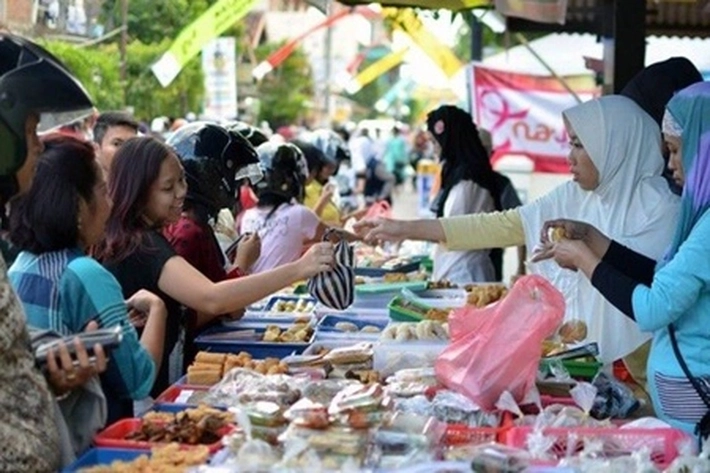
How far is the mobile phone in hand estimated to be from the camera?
322 centimetres

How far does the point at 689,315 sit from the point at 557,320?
53 cm

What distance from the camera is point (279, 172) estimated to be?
25.5ft

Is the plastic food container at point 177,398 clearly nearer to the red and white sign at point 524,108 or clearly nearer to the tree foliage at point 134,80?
the tree foliage at point 134,80

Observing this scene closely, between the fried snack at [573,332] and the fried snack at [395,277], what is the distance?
263 centimetres

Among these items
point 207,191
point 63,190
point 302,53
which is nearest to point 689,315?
point 63,190

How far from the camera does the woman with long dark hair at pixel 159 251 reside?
177 inches

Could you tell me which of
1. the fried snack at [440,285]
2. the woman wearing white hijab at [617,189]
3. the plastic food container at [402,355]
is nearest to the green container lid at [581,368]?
the woman wearing white hijab at [617,189]

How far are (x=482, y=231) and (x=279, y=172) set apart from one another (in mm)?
2295

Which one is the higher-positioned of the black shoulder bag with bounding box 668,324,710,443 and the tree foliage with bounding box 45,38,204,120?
the tree foliage with bounding box 45,38,204,120

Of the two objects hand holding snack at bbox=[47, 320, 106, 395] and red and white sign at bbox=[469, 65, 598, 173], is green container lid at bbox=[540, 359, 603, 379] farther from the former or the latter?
red and white sign at bbox=[469, 65, 598, 173]

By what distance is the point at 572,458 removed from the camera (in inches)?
135

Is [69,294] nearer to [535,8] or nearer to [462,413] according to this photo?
[462,413]

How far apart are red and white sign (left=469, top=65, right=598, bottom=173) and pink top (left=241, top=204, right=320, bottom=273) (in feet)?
23.5

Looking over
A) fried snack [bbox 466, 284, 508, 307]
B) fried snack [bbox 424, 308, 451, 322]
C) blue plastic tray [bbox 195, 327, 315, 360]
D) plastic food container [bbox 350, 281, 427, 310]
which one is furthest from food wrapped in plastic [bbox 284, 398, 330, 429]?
plastic food container [bbox 350, 281, 427, 310]
